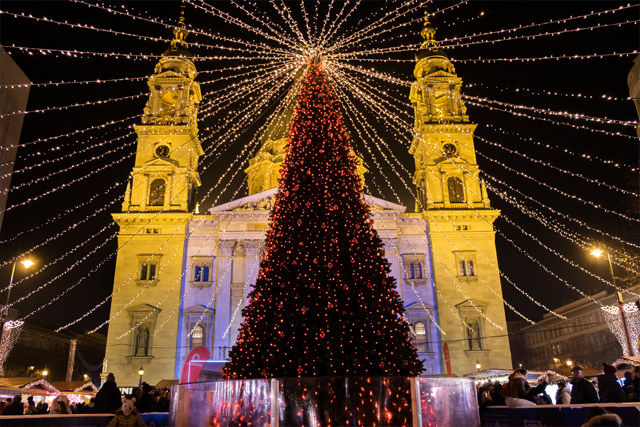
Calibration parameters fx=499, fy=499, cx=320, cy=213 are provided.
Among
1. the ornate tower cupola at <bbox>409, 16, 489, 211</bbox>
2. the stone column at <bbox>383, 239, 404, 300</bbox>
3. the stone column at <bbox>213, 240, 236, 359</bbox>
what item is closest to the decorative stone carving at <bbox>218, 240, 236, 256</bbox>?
the stone column at <bbox>213, 240, 236, 359</bbox>

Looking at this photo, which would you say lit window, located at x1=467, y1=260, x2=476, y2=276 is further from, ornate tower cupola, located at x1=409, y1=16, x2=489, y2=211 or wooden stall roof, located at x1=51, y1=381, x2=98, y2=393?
wooden stall roof, located at x1=51, y1=381, x2=98, y2=393

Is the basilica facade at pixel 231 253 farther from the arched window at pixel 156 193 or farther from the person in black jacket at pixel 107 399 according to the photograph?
the person in black jacket at pixel 107 399

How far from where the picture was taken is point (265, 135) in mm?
51531

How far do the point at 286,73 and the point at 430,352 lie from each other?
79.6 ft

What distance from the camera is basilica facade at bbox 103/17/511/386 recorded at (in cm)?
3172

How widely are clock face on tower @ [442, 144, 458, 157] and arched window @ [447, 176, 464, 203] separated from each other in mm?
1824

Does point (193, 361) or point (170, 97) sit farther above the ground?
point (170, 97)

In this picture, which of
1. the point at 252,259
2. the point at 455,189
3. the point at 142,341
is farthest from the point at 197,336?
the point at 455,189

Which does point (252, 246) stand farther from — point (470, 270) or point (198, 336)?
point (470, 270)

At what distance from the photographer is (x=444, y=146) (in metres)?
36.9

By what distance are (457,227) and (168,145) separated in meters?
21.4

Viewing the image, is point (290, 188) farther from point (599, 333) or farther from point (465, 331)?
point (599, 333)

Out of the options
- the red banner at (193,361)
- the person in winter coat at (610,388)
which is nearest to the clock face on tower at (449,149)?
the red banner at (193,361)

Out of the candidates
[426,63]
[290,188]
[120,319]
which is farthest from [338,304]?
[426,63]
